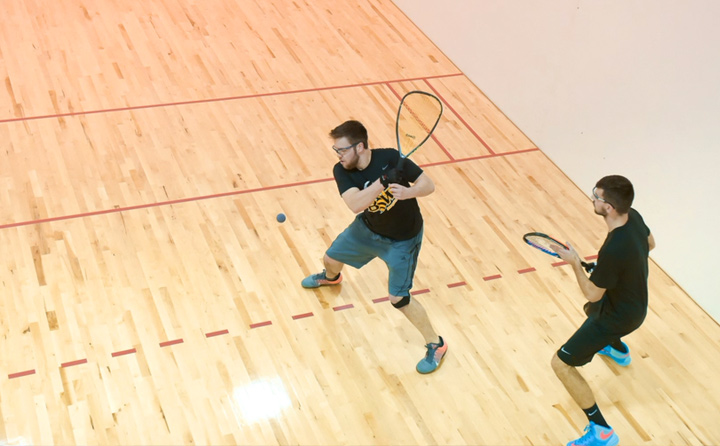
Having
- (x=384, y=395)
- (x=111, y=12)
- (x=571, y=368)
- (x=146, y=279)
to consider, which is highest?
(x=571, y=368)

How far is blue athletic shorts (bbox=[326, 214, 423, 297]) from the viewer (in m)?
3.70

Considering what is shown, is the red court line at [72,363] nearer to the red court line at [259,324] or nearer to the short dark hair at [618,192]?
the red court line at [259,324]

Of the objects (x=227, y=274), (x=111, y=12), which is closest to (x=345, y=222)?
(x=227, y=274)

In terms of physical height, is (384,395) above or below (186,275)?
above

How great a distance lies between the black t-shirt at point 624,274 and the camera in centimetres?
314

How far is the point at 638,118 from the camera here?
491cm

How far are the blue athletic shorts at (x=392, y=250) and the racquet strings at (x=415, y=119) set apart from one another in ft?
1.35

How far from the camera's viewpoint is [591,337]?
3406mm

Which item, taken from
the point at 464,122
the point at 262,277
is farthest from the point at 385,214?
the point at 464,122

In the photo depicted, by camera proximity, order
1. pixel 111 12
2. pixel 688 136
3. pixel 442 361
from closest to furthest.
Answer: pixel 442 361 → pixel 688 136 → pixel 111 12

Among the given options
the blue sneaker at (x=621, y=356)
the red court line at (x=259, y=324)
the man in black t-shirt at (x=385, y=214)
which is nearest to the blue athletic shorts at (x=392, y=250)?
the man in black t-shirt at (x=385, y=214)

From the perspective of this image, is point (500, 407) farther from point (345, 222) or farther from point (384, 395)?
point (345, 222)

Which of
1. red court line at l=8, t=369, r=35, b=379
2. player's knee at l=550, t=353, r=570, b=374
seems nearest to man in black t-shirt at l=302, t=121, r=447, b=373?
player's knee at l=550, t=353, r=570, b=374

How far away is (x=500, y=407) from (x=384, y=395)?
54cm
